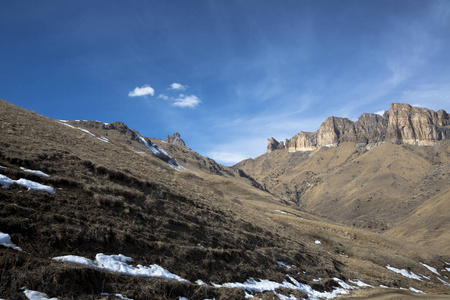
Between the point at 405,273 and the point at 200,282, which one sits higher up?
the point at 200,282

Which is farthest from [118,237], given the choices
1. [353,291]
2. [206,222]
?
[353,291]

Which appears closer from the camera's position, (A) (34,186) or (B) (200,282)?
(B) (200,282)

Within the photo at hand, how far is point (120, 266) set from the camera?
8.36 m

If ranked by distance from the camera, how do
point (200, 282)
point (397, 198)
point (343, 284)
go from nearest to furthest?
point (200, 282) → point (343, 284) → point (397, 198)

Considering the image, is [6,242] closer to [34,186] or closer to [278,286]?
[34,186]

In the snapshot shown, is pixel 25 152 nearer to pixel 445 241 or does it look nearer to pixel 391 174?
pixel 445 241

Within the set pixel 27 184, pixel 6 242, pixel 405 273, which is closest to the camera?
pixel 6 242

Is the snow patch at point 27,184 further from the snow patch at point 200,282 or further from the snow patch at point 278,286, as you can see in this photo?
the snow patch at point 278,286

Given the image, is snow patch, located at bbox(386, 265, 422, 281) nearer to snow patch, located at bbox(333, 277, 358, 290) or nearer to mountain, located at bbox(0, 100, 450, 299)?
mountain, located at bbox(0, 100, 450, 299)

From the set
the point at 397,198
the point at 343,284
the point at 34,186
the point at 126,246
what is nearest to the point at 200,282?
the point at 126,246

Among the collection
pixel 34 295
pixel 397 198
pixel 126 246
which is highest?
pixel 397 198

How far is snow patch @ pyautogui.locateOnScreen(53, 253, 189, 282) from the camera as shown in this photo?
7.73m

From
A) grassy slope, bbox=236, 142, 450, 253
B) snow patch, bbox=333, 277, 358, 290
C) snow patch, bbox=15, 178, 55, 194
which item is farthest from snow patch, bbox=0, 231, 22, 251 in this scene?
grassy slope, bbox=236, 142, 450, 253

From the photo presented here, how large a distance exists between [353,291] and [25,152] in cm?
2104
